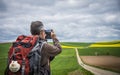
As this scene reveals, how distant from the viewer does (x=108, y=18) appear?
499cm

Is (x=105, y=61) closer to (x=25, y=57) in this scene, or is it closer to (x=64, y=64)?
(x=64, y=64)

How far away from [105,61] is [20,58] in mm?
3510

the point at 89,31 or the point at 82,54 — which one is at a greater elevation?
the point at 89,31

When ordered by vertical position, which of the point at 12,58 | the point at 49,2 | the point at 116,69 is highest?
the point at 49,2

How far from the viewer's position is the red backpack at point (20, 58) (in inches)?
76.1

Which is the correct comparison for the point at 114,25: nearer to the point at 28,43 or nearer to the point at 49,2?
the point at 49,2

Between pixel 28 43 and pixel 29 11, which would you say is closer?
pixel 28 43

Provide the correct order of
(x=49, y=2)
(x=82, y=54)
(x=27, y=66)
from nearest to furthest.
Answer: (x=27, y=66) → (x=49, y=2) → (x=82, y=54)

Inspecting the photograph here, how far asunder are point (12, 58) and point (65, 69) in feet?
10.0

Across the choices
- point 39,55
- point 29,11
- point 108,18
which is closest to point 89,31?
point 108,18

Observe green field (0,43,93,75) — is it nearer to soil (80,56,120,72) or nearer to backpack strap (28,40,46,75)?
soil (80,56,120,72)

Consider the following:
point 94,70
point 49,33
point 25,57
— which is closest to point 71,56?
point 94,70

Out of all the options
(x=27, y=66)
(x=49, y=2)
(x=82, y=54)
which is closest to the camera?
(x=27, y=66)

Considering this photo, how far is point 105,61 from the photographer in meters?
5.21
